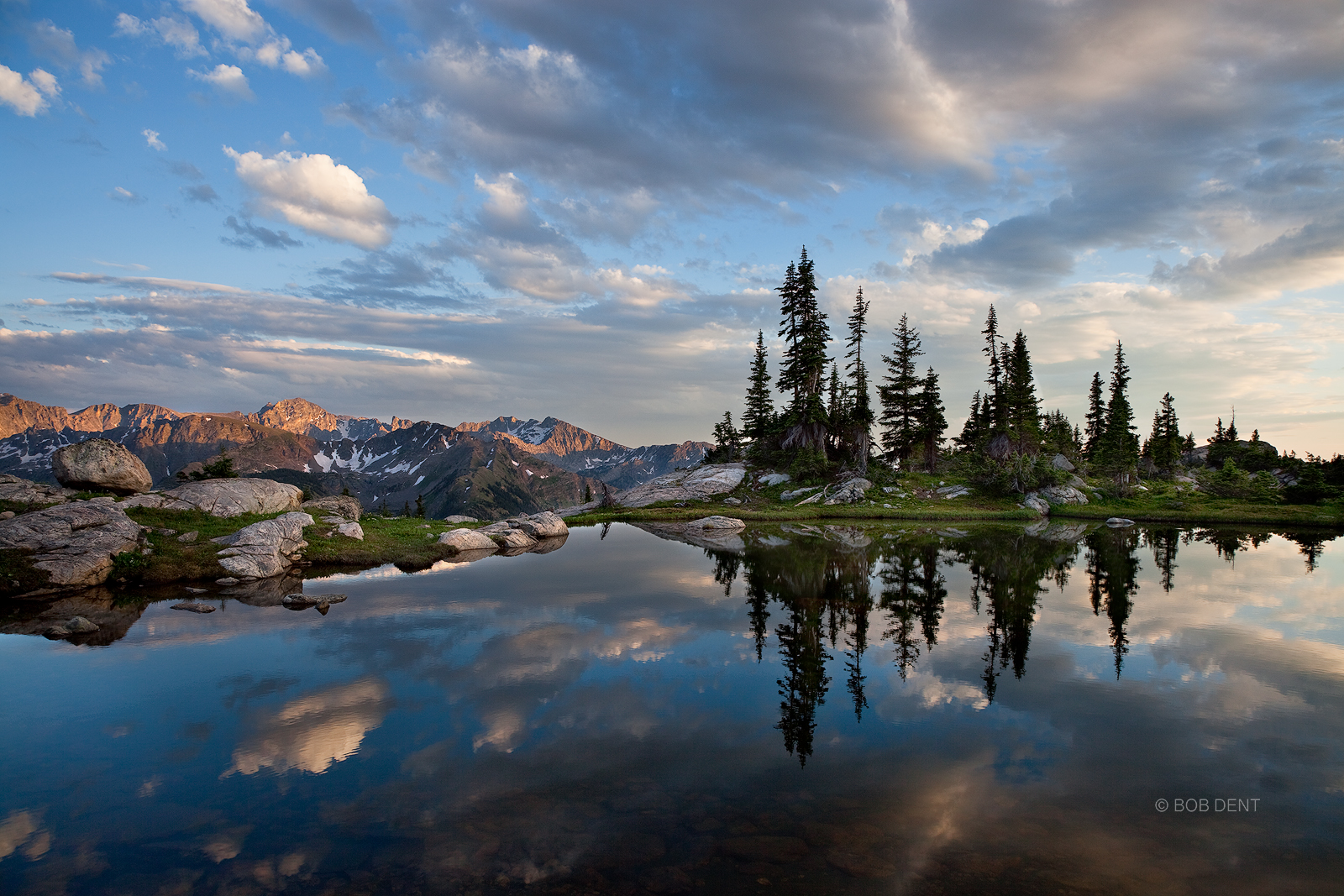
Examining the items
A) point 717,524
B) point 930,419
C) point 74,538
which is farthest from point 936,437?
point 74,538

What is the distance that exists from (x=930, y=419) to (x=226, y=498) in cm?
8481

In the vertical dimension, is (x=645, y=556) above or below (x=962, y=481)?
below

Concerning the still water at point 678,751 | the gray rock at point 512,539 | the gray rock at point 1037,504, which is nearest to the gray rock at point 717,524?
the gray rock at point 512,539

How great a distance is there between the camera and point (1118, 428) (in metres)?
94.0

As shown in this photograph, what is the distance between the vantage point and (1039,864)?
7789 mm

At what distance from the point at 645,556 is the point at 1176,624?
26.0 meters

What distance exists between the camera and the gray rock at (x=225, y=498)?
3046 cm

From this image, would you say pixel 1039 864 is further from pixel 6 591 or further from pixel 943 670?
pixel 6 591

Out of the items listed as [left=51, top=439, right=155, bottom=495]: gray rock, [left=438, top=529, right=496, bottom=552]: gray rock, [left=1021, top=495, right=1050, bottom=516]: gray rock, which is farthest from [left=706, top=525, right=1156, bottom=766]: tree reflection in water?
[left=51, top=439, right=155, bottom=495]: gray rock

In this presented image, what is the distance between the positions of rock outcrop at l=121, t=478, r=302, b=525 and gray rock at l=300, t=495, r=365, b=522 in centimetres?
104

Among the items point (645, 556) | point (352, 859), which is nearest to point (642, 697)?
point (352, 859)

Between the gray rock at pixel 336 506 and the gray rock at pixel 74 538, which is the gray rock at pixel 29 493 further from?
the gray rock at pixel 336 506

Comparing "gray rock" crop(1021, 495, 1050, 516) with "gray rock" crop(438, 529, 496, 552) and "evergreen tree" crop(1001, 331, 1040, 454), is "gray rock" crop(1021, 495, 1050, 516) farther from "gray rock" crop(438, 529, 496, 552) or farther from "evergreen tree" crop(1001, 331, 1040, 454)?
"gray rock" crop(438, 529, 496, 552)

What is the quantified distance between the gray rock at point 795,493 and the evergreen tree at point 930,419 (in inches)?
1013
